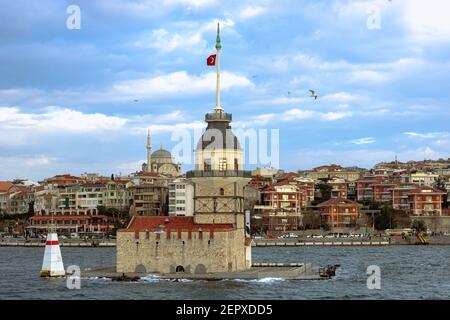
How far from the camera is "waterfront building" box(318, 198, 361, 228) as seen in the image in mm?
122875

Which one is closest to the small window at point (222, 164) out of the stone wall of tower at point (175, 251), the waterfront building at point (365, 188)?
the stone wall of tower at point (175, 251)

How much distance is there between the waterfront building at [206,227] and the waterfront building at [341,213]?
244ft

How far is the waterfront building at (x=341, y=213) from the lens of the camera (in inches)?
4838

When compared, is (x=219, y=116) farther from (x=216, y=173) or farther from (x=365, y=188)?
(x=365, y=188)

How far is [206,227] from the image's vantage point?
149 ft

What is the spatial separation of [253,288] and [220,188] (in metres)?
7.67

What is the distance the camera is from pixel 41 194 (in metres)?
144

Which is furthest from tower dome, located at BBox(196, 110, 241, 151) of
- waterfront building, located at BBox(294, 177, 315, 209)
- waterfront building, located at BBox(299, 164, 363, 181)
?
waterfront building, located at BBox(299, 164, 363, 181)

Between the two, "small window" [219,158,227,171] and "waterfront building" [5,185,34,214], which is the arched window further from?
"waterfront building" [5,185,34,214]

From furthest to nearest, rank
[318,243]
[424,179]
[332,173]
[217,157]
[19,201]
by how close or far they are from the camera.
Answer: [332,173]
[424,179]
[19,201]
[318,243]
[217,157]

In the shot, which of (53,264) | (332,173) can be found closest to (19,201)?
(332,173)

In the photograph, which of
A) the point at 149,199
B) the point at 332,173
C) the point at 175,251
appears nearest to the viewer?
the point at 175,251

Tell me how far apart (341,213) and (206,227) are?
262 feet
